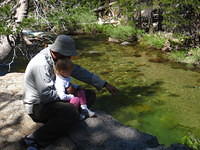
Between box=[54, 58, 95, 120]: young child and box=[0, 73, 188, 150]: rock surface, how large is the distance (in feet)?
1.20

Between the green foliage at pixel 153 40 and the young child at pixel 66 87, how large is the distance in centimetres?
980

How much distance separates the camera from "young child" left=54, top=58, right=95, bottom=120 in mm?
3713

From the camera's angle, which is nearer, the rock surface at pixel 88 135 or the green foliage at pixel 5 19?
the rock surface at pixel 88 135

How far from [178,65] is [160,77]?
66.4 inches

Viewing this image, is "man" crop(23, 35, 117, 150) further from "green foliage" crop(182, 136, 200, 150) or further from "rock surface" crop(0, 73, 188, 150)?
"green foliage" crop(182, 136, 200, 150)

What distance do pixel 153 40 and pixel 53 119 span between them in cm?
1078

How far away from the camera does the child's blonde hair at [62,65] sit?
3.67 meters

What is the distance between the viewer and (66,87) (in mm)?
3889

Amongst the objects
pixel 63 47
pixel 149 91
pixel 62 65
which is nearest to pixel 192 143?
pixel 62 65

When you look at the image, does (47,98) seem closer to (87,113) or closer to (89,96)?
(87,113)

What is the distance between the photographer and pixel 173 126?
6.16 m

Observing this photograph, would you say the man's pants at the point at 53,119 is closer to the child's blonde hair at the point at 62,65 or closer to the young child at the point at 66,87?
the young child at the point at 66,87

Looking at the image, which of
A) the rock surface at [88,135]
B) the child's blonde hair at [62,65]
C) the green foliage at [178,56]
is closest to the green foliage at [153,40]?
the green foliage at [178,56]

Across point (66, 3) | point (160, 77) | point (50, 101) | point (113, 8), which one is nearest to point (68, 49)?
point (50, 101)
